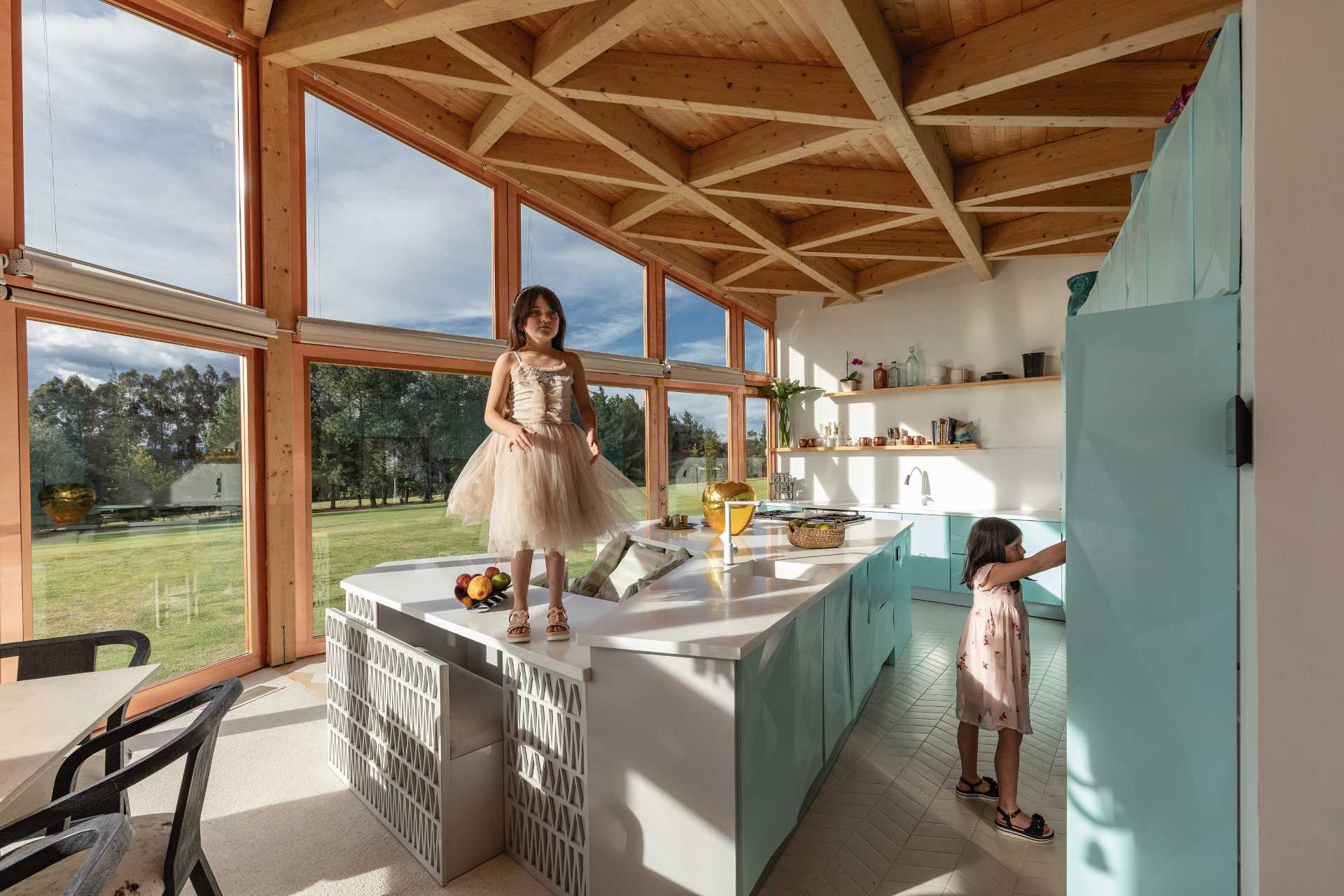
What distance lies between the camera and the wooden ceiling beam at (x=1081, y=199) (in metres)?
4.05

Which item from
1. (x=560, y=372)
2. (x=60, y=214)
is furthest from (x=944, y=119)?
(x=60, y=214)

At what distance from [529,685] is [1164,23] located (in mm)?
3205

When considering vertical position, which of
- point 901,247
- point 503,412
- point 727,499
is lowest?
point 727,499

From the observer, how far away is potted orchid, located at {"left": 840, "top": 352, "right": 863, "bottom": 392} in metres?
6.48

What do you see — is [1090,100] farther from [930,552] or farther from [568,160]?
[930,552]

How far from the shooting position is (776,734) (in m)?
1.74

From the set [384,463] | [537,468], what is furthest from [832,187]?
[384,463]

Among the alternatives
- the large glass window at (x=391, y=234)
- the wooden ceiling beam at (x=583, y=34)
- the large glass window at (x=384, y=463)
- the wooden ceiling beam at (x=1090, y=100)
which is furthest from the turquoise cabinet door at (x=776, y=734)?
the large glass window at (x=391, y=234)

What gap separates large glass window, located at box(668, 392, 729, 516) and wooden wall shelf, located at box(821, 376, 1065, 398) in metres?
1.24

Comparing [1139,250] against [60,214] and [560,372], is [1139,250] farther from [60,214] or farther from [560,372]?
[60,214]

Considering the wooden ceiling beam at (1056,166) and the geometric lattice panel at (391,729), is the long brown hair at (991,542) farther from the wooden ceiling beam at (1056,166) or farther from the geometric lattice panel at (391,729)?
the wooden ceiling beam at (1056,166)

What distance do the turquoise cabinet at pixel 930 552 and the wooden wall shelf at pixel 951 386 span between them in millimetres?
1289

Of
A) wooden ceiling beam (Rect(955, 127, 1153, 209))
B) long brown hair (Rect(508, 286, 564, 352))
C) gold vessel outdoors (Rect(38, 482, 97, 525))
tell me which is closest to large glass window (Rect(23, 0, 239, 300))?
gold vessel outdoors (Rect(38, 482, 97, 525))

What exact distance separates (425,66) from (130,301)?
5.93ft
